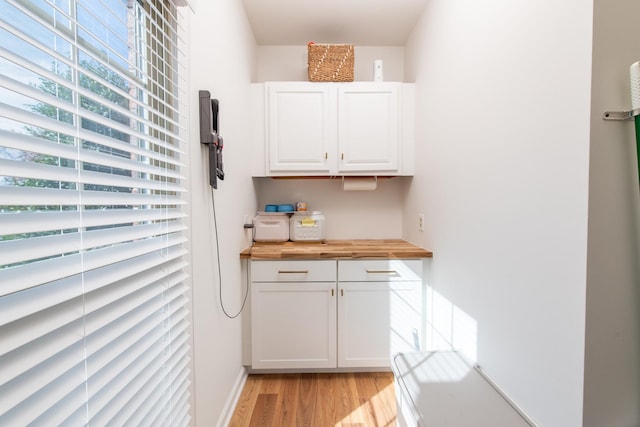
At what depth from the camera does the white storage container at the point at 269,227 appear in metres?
2.24

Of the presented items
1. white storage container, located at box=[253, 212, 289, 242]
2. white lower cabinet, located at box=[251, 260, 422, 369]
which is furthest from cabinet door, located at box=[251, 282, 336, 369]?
white storage container, located at box=[253, 212, 289, 242]

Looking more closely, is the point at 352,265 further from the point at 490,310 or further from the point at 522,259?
the point at 522,259

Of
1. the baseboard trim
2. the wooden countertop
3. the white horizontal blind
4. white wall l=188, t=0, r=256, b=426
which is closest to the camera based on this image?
the white horizontal blind

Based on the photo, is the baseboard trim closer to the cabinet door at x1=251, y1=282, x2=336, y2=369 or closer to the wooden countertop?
the cabinet door at x1=251, y1=282, x2=336, y2=369

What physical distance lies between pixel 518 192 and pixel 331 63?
1660mm

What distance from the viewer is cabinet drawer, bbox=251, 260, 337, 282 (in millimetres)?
1935

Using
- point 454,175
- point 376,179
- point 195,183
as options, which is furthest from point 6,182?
point 376,179

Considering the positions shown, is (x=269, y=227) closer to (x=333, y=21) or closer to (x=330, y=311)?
(x=330, y=311)

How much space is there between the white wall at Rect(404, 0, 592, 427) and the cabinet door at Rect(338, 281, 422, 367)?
0.28 m

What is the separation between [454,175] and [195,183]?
1285 millimetres

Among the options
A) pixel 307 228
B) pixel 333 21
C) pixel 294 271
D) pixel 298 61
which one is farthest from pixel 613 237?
pixel 298 61

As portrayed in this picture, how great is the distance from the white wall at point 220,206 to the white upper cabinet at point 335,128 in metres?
0.24

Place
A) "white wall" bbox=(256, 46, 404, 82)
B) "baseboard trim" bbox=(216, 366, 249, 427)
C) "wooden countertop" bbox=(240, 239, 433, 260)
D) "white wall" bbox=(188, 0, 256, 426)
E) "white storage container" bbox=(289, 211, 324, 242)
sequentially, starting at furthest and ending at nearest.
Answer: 1. "white wall" bbox=(256, 46, 404, 82)
2. "white storage container" bbox=(289, 211, 324, 242)
3. "wooden countertop" bbox=(240, 239, 433, 260)
4. "baseboard trim" bbox=(216, 366, 249, 427)
5. "white wall" bbox=(188, 0, 256, 426)

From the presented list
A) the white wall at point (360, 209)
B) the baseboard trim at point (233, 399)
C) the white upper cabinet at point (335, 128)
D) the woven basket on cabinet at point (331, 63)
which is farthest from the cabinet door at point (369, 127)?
the baseboard trim at point (233, 399)
